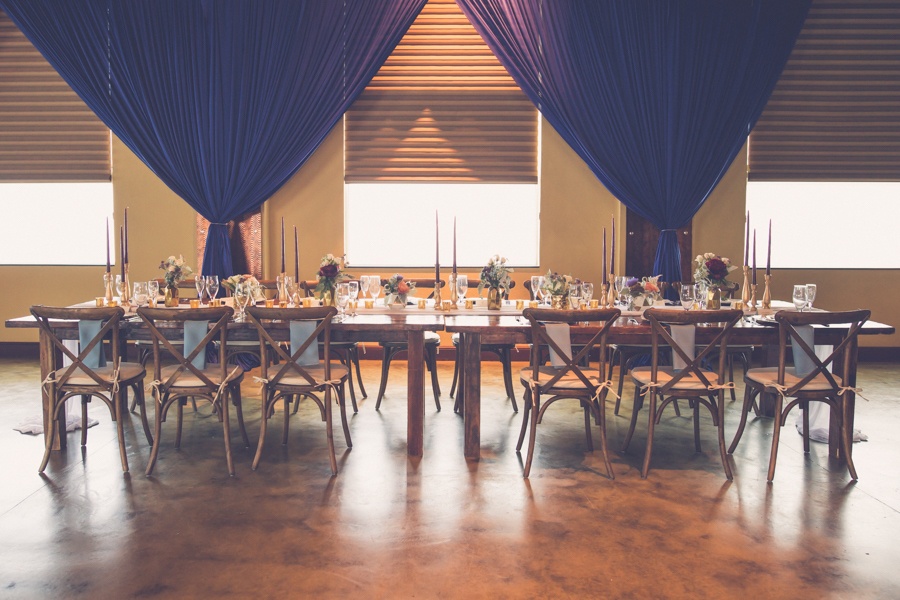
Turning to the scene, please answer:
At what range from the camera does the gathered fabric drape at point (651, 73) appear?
5.50 m

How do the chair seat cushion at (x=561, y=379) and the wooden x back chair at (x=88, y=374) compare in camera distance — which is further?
the chair seat cushion at (x=561, y=379)

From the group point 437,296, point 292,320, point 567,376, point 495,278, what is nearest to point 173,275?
point 292,320

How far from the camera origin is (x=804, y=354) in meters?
3.20

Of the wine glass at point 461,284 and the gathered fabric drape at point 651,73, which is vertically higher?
the gathered fabric drape at point 651,73

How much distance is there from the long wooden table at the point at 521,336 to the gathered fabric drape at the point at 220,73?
127 inches

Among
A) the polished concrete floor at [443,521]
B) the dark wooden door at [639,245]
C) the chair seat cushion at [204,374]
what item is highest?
the dark wooden door at [639,245]

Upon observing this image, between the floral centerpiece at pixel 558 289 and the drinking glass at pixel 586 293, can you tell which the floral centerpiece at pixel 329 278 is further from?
the drinking glass at pixel 586 293

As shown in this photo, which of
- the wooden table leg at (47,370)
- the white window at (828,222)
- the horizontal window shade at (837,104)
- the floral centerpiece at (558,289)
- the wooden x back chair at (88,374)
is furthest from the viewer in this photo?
the white window at (828,222)

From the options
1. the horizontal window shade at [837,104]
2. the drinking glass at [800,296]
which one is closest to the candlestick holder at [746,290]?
the drinking glass at [800,296]

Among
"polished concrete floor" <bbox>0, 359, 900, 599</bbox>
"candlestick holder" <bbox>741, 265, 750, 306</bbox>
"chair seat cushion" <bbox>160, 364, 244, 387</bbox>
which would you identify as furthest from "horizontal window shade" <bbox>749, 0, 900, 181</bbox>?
"chair seat cushion" <bbox>160, 364, 244, 387</bbox>

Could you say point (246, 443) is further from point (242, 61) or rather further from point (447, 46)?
point (447, 46)

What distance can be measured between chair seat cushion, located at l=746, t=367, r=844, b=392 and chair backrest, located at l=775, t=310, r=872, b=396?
55mm

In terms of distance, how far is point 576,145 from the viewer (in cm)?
565

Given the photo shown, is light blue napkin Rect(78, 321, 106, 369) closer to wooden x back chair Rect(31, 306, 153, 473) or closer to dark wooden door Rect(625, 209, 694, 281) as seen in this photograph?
wooden x back chair Rect(31, 306, 153, 473)
